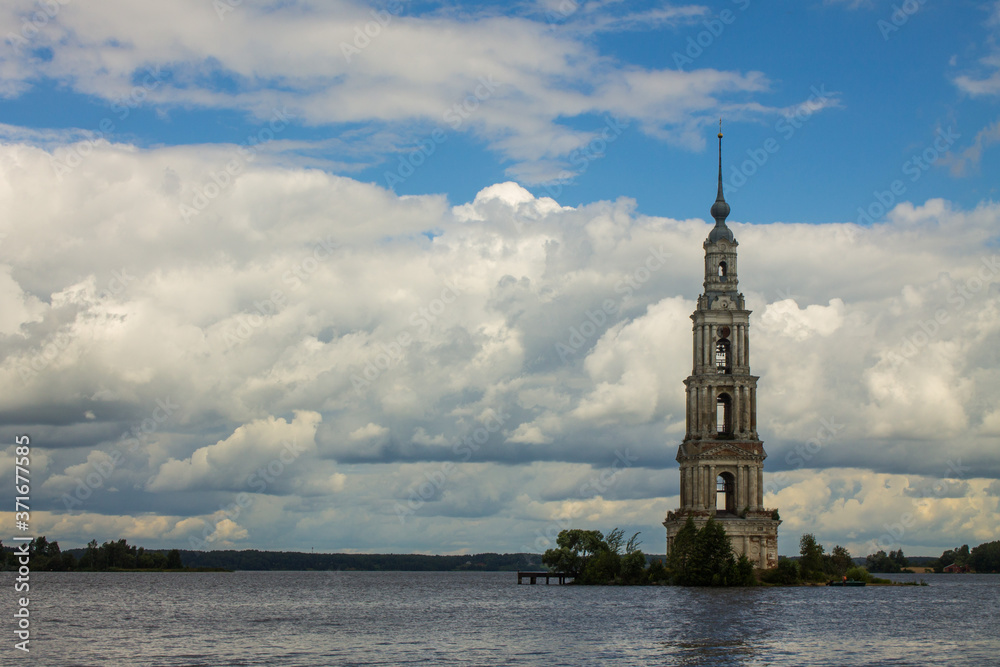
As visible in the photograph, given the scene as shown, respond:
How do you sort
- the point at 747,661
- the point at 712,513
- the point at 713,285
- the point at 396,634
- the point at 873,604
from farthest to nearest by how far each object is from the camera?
the point at 713,285 < the point at 712,513 < the point at 873,604 < the point at 396,634 < the point at 747,661

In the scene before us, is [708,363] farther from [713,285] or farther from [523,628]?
[523,628]

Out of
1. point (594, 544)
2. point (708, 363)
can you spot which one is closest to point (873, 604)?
point (708, 363)

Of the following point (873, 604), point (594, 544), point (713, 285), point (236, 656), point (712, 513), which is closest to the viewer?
point (236, 656)

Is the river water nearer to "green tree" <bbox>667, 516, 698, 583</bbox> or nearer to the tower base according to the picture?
"green tree" <bbox>667, 516, 698, 583</bbox>

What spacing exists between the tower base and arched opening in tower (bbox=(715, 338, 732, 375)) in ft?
68.3

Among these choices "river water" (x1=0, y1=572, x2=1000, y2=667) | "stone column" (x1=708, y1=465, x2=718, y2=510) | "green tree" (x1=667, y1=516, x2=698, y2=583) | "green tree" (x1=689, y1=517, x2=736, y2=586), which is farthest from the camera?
"stone column" (x1=708, y1=465, x2=718, y2=510)

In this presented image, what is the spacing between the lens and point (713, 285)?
157125 mm

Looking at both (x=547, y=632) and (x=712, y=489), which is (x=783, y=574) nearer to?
(x=712, y=489)

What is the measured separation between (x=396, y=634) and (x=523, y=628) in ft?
35.7

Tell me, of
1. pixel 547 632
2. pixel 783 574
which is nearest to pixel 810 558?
pixel 783 574

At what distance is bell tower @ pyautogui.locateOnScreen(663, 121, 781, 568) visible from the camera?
14600cm

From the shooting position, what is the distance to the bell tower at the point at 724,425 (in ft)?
479

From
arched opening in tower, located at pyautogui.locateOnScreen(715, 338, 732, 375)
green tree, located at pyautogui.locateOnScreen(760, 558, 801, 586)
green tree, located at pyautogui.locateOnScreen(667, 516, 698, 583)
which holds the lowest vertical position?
green tree, located at pyautogui.locateOnScreen(760, 558, 801, 586)

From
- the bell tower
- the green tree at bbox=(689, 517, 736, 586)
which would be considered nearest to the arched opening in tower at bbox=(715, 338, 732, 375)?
the bell tower
